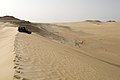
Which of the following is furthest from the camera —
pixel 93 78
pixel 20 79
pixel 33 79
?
pixel 93 78

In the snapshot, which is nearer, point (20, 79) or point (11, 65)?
point (20, 79)

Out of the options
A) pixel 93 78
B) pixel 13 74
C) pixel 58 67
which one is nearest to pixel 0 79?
pixel 13 74

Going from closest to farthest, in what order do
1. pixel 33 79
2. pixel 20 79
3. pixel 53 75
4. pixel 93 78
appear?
pixel 20 79 → pixel 33 79 → pixel 53 75 → pixel 93 78

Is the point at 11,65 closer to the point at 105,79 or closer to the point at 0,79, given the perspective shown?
the point at 0,79

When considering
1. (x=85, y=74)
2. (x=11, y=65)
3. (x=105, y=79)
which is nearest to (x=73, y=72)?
(x=85, y=74)

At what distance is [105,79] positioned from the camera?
951 centimetres

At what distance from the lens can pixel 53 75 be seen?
791 centimetres

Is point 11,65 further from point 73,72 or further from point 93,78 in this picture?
point 93,78

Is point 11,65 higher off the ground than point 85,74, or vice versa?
point 11,65

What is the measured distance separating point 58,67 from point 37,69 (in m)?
1.29

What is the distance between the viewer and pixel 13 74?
6.84 meters

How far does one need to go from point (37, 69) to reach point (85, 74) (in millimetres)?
2081

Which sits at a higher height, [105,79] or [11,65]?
[11,65]

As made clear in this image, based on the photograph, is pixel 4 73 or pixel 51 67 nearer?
pixel 4 73
